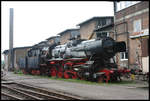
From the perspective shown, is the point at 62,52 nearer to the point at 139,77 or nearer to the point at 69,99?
the point at 139,77

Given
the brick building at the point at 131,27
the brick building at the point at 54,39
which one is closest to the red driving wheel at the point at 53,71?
the brick building at the point at 131,27

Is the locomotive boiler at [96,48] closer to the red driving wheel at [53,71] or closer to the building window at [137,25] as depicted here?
the red driving wheel at [53,71]

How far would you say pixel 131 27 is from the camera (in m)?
19.5

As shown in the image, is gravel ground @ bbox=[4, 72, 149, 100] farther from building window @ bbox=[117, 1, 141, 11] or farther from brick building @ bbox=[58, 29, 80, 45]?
brick building @ bbox=[58, 29, 80, 45]

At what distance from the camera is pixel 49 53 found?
2220 cm

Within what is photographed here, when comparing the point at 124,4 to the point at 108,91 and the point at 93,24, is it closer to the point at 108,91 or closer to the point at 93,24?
the point at 93,24

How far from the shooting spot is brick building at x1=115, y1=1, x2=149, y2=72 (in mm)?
17812

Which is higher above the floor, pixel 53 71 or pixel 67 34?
pixel 67 34

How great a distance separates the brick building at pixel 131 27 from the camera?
17812mm

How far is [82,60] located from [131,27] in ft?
18.9

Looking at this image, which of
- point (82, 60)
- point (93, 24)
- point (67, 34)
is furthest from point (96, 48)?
point (67, 34)

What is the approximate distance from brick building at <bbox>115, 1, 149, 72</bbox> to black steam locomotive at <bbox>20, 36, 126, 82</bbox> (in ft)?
9.23

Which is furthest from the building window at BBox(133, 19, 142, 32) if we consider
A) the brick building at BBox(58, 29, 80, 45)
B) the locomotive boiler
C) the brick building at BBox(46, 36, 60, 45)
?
the brick building at BBox(46, 36, 60, 45)

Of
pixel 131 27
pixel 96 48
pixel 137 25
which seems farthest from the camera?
pixel 131 27
